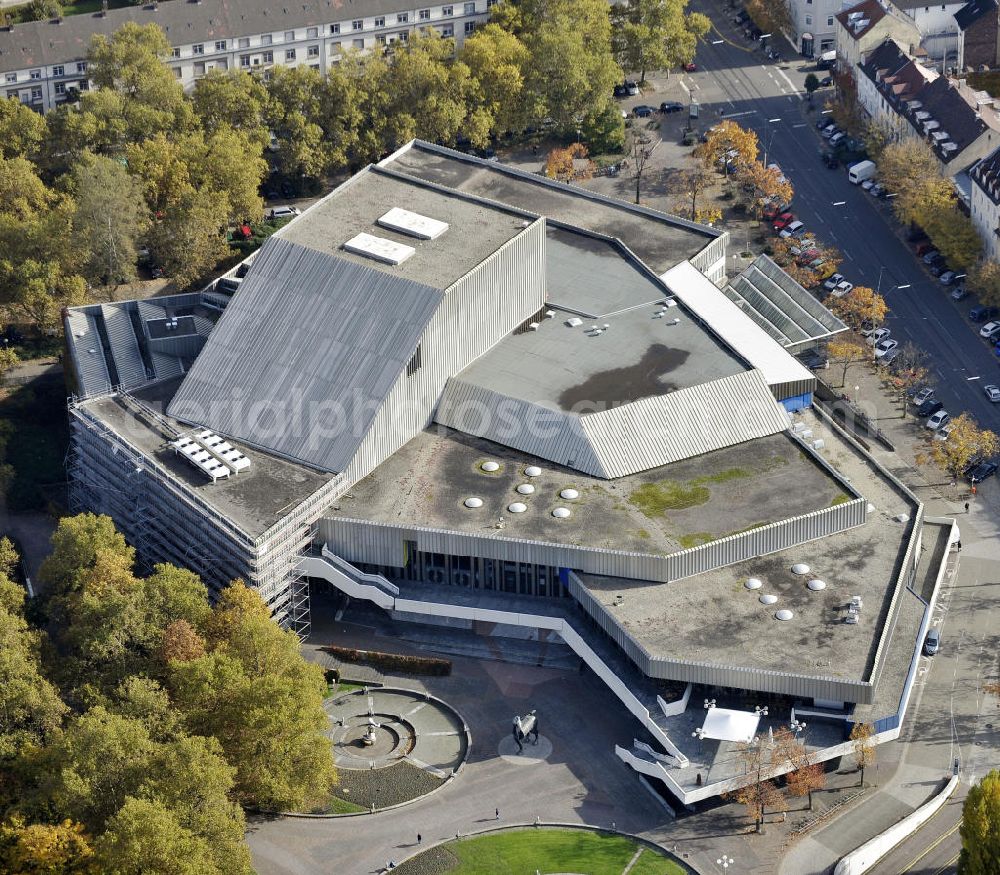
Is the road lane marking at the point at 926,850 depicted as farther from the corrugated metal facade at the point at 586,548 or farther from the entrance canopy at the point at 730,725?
the corrugated metal facade at the point at 586,548

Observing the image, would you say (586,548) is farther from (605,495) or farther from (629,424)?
(629,424)

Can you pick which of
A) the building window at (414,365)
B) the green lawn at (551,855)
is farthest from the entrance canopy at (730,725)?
the building window at (414,365)

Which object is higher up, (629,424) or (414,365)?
(414,365)

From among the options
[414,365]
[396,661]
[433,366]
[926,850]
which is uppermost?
[414,365]

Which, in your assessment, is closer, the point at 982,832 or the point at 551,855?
the point at 982,832

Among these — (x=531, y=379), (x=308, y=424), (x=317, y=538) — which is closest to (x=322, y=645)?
(x=317, y=538)

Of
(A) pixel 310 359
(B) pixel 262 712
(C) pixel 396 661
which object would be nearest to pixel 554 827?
(C) pixel 396 661

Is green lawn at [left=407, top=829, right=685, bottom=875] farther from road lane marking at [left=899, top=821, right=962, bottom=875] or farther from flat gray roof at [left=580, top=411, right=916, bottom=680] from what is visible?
road lane marking at [left=899, top=821, right=962, bottom=875]

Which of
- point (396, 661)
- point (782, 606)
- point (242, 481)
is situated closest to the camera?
point (782, 606)
